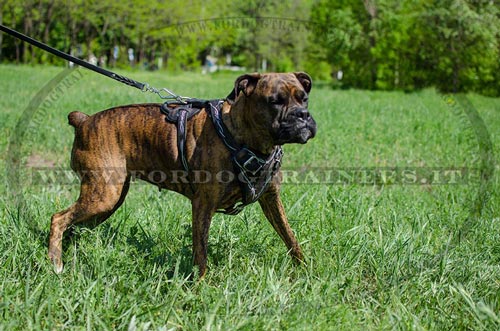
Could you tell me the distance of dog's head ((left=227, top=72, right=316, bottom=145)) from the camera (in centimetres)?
290

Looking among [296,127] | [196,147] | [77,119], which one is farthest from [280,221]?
[77,119]

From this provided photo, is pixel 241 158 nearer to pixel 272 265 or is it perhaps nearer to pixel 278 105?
pixel 278 105

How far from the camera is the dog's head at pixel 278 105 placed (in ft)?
9.52

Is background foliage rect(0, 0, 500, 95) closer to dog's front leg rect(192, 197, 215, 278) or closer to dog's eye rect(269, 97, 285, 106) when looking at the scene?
dog's eye rect(269, 97, 285, 106)

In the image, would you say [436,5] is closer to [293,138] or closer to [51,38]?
[293,138]

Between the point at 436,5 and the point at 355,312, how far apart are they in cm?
2546

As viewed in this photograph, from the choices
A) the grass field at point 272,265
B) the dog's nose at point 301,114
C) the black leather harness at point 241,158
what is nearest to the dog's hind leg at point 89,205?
the grass field at point 272,265

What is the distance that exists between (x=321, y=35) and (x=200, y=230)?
26512 mm

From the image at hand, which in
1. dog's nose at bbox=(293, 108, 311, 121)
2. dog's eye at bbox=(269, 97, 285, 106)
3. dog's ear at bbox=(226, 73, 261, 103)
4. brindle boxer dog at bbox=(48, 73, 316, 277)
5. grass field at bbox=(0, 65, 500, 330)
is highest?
dog's ear at bbox=(226, 73, 261, 103)

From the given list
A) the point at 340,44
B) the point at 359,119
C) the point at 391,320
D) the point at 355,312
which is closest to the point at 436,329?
the point at 391,320

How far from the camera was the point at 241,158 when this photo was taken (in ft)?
10.1

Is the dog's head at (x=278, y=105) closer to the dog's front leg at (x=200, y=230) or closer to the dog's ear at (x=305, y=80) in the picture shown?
the dog's ear at (x=305, y=80)

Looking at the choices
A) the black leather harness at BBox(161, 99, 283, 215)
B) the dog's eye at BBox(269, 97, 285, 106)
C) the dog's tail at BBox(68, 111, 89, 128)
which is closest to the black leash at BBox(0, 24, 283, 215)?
the black leather harness at BBox(161, 99, 283, 215)

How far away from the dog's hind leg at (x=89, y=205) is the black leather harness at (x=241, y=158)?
0.54m
